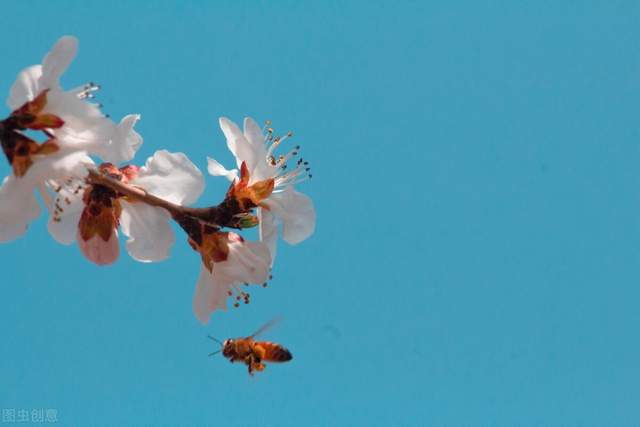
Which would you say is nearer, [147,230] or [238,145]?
[147,230]

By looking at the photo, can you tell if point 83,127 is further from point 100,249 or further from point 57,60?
point 100,249

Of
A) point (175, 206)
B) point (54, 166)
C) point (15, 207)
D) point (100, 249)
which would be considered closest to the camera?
point (54, 166)

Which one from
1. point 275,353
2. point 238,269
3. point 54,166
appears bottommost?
point 238,269

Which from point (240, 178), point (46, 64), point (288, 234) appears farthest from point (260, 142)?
point (46, 64)

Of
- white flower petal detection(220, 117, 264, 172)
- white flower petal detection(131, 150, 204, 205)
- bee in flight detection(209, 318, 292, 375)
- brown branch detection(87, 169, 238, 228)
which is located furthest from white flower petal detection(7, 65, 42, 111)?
bee in flight detection(209, 318, 292, 375)

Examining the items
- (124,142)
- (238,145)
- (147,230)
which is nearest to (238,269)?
(147,230)

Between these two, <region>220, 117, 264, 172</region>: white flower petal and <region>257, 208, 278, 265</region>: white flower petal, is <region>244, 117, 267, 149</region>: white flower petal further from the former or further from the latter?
<region>257, 208, 278, 265</region>: white flower petal

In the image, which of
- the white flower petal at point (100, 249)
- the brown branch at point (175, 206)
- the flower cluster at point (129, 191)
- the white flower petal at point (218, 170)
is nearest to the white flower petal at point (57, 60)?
the flower cluster at point (129, 191)
